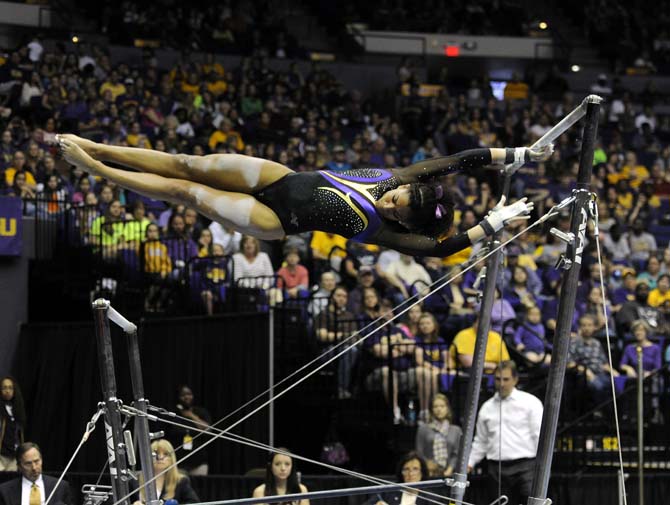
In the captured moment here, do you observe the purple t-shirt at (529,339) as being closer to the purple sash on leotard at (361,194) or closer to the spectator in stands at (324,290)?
the spectator in stands at (324,290)

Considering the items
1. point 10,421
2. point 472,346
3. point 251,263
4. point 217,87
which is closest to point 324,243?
point 251,263

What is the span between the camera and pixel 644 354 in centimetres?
1092

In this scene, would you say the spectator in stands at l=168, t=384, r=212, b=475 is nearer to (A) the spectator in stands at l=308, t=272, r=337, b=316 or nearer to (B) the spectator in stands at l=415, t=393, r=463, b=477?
(A) the spectator in stands at l=308, t=272, r=337, b=316

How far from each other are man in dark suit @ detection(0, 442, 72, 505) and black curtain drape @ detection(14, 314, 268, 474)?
2.47m

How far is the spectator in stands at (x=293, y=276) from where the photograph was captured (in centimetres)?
1095

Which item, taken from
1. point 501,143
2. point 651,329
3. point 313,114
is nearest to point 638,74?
point 501,143

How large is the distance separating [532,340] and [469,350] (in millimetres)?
761

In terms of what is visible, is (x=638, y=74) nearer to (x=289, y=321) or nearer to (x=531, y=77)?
(x=531, y=77)

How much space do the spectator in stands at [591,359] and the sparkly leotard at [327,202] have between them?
5.42m

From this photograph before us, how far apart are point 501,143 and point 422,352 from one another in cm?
857

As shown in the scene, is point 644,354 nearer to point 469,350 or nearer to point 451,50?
point 469,350

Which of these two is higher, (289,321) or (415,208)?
(415,208)

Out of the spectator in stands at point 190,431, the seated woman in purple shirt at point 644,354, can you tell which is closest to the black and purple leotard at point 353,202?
the spectator in stands at point 190,431

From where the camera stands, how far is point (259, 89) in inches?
693
